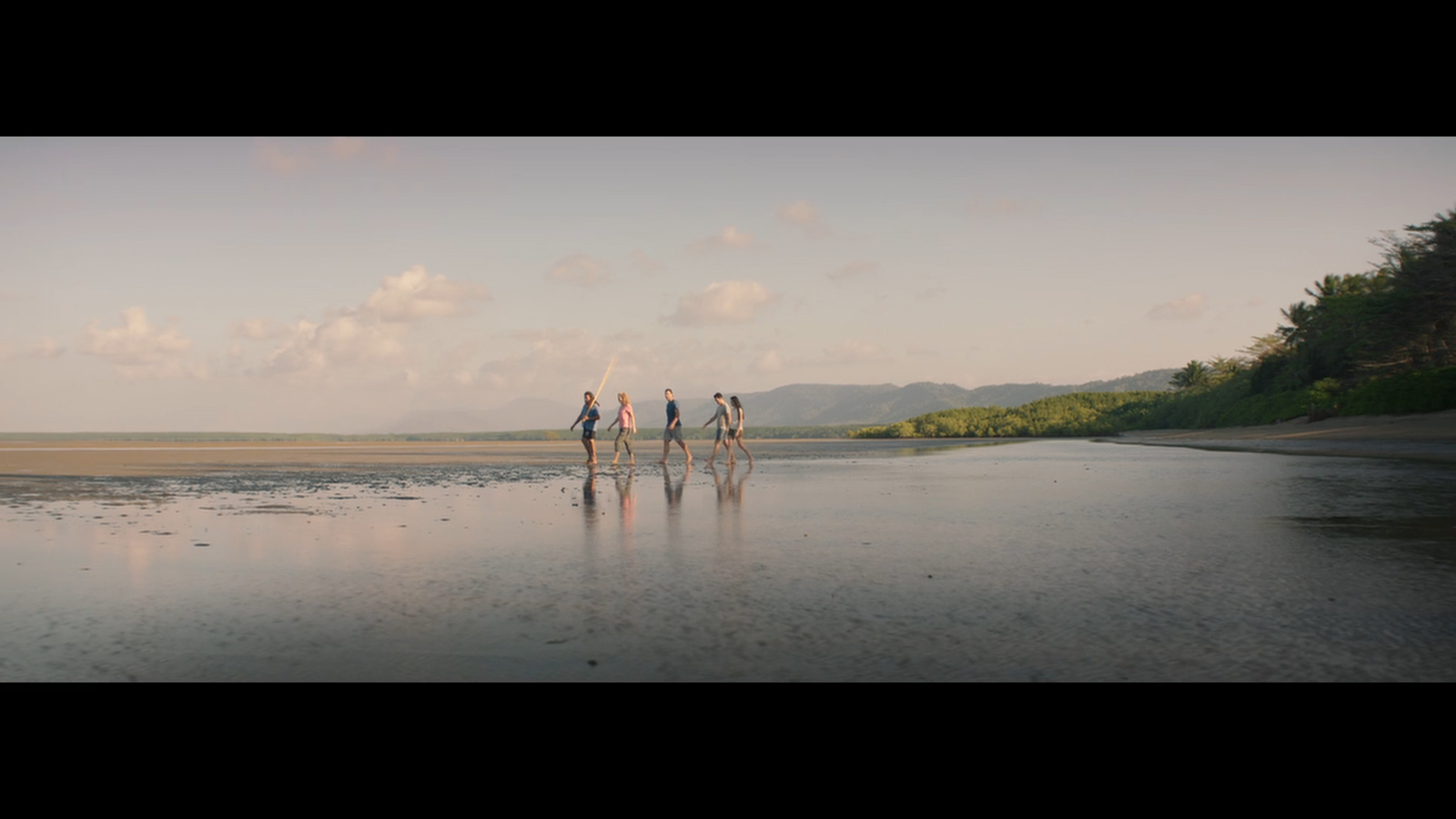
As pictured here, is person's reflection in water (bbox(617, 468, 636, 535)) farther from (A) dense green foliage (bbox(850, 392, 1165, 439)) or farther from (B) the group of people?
(A) dense green foliage (bbox(850, 392, 1165, 439))

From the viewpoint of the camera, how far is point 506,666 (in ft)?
14.9

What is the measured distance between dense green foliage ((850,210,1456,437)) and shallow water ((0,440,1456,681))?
111 ft

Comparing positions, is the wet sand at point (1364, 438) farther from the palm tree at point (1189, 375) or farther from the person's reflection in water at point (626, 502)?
the palm tree at point (1189, 375)

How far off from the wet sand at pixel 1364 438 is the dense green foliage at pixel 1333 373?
3.76ft

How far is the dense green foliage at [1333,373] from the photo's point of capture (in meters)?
39.0

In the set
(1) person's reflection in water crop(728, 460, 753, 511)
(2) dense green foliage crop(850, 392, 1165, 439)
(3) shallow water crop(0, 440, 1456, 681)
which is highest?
(2) dense green foliage crop(850, 392, 1165, 439)

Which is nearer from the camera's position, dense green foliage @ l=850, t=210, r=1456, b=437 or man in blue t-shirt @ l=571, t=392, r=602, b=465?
man in blue t-shirt @ l=571, t=392, r=602, b=465

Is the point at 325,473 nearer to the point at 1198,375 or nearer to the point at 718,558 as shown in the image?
the point at 718,558

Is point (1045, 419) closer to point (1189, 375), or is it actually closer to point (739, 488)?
point (1189, 375)

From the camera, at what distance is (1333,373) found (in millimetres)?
49031

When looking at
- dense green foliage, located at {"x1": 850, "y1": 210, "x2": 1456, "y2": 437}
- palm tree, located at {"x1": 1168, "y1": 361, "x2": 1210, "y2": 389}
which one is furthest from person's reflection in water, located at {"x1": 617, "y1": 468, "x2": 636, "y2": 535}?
palm tree, located at {"x1": 1168, "y1": 361, "x2": 1210, "y2": 389}

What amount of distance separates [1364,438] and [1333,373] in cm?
1883

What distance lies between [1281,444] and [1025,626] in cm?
3470

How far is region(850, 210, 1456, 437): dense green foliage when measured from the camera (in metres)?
39.0
